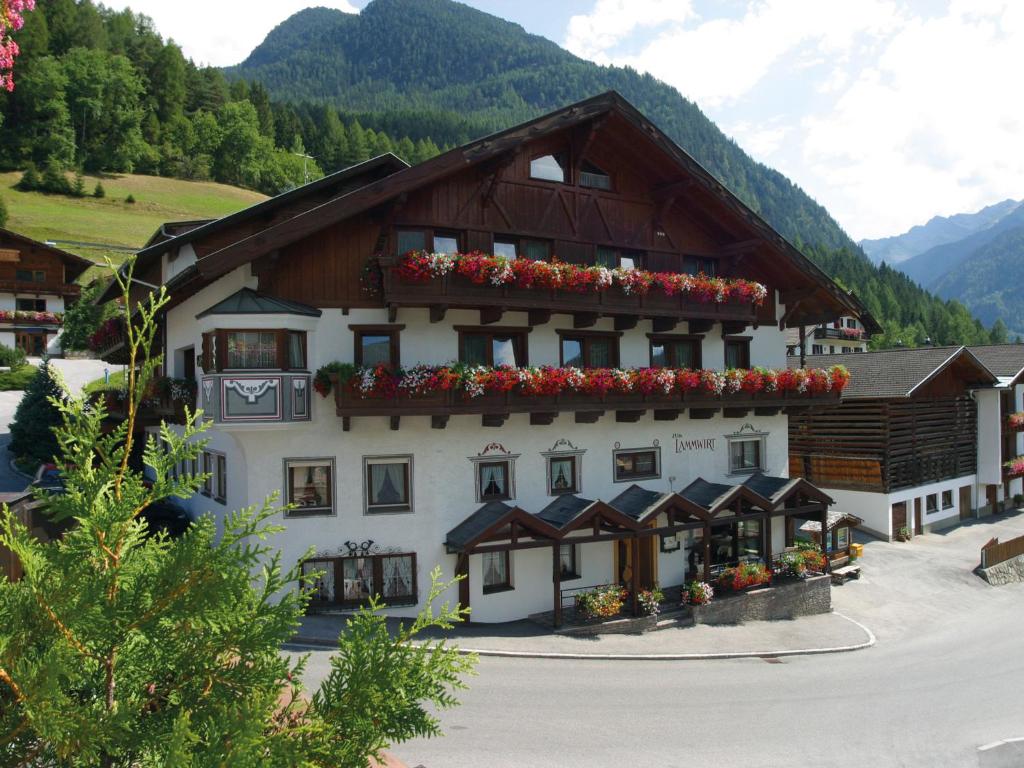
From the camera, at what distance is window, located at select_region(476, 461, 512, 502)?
20166 millimetres

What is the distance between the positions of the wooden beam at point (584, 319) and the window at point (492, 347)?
1.76 m

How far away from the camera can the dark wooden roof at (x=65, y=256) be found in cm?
5625

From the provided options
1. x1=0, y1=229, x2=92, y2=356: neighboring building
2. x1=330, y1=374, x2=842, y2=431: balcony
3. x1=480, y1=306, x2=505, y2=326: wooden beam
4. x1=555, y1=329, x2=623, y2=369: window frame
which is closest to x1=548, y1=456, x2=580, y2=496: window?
x1=330, y1=374, x2=842, y2=431: balcony

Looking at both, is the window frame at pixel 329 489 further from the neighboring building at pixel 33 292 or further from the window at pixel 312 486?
the neighboring building at pixel 33 292

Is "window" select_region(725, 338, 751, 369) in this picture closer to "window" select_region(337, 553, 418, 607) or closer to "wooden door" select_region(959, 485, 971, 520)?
"window" select_region(337, 553, 418, 607)

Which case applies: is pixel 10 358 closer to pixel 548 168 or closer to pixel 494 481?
pixel 494 481

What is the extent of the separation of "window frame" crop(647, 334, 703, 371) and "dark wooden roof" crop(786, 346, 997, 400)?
1091cm

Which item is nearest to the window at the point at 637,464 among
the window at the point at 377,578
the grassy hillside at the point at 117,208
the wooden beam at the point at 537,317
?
the wooden beam at the point at 537,317

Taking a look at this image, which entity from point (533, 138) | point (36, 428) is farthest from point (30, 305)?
point (533, 138)

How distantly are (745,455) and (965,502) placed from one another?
22875mm

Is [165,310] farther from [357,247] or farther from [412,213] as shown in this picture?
[412,213]

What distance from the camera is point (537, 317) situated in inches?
822

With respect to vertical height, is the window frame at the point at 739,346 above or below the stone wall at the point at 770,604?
above

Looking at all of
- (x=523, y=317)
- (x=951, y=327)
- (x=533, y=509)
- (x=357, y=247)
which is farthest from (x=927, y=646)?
(x=951, y=327)
